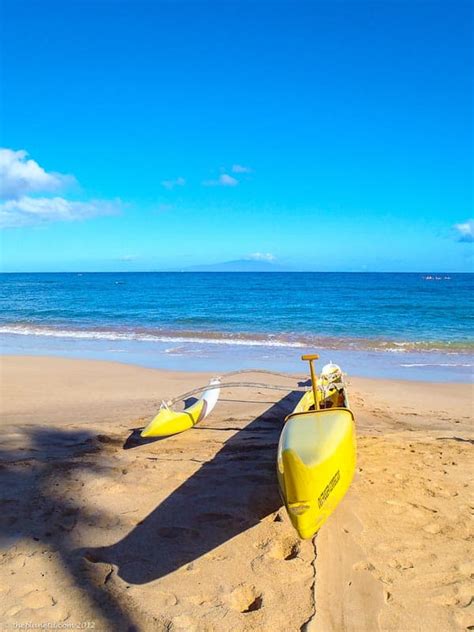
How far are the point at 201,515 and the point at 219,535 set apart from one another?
1.15ft

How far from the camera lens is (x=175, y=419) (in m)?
6.42

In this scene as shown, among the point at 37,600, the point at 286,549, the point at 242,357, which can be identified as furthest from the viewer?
the point at 242,357

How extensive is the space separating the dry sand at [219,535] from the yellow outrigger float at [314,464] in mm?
448

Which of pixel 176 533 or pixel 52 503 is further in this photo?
pixel 52 503

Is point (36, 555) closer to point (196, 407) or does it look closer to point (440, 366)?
point (196, 407)

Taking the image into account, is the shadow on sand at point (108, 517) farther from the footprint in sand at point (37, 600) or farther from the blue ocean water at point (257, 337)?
the blue ocean water at point (257, 337)

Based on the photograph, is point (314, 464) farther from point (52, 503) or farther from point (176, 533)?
point (52, 503)

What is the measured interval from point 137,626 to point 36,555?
1.16 m

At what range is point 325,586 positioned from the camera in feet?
10.5

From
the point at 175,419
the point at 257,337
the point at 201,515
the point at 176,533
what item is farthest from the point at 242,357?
the point at 176,533

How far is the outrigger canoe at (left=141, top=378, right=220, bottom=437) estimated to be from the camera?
6.14 metres

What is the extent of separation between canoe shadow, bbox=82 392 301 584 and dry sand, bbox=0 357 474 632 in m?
0.02

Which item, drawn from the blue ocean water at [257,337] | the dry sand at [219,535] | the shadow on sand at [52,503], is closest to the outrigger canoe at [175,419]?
the dry sand at [219,535]

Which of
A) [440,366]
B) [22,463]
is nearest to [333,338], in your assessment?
[440,366]
